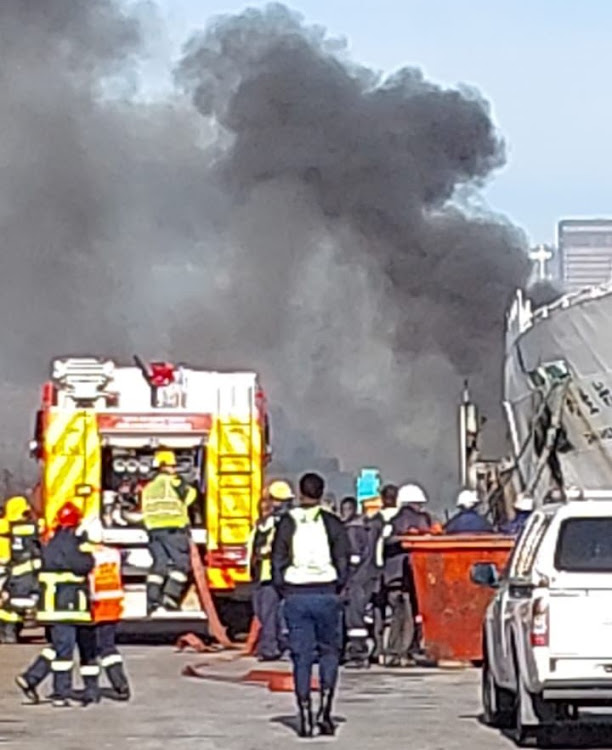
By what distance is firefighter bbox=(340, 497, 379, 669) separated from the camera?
2050 centimetres

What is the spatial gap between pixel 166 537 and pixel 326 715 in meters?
8.85

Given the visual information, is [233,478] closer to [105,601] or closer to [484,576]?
[105,601]

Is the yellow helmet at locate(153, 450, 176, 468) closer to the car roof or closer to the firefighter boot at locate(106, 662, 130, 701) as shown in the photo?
the firefighter boot at locate(106, 662, 130, 701)

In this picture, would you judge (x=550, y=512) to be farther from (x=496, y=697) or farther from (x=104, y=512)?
(x=104, y=512)

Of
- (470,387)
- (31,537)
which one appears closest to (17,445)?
(470,387)

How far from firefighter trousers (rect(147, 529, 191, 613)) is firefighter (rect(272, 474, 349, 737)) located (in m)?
8.90

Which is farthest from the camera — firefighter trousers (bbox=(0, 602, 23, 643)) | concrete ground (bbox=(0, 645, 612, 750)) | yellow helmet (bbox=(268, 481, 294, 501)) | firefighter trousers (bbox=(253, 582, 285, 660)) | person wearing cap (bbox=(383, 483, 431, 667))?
firefighter trousers (bbox=(0, 602, 23, 643))

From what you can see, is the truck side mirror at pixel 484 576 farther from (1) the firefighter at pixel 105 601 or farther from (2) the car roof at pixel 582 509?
(1) the firefighter at pixel 105 601

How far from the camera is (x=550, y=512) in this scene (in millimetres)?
13594

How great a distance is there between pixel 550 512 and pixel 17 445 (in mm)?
33104

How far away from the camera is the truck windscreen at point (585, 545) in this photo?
1302 centimetres

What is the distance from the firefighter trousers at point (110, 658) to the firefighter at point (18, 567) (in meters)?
5.27

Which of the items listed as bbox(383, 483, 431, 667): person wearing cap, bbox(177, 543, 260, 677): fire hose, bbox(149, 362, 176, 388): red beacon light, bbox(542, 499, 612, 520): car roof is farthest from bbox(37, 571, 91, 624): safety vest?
bbox(149, 362, 176, 388): red beacon light

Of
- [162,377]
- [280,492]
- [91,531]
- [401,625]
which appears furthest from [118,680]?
[162,377]
